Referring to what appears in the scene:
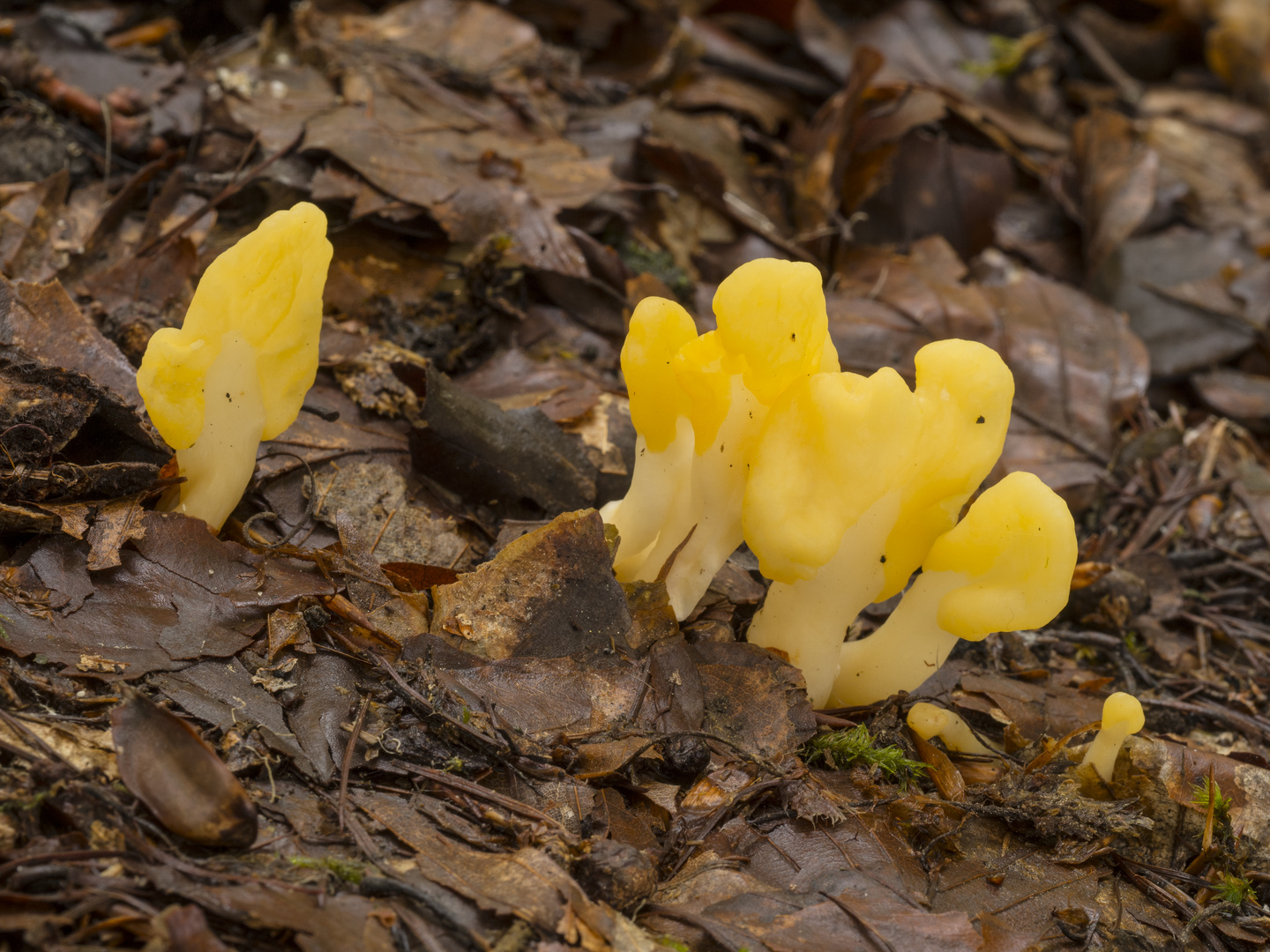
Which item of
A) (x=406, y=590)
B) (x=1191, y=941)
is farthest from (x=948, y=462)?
(x=406, y=590)

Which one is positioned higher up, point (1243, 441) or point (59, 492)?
point (59, 492)

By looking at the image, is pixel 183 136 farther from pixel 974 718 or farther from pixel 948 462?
pixel 974 718

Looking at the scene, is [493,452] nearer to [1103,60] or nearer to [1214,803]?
[1214,803]

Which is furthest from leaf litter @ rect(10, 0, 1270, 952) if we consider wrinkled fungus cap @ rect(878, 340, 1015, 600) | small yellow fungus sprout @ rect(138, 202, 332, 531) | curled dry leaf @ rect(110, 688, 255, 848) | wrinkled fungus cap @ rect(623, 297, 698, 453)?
wrinkled fungus cap @ rect(878, 340, 1015, 600)

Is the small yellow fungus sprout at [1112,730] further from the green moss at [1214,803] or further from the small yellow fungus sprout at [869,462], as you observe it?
the small yellow fungus sprout at [869,462]

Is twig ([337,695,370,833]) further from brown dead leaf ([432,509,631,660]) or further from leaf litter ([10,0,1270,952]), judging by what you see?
brown dead leaf ([432,509,631,660])

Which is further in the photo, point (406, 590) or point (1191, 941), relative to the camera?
point (406, 590)

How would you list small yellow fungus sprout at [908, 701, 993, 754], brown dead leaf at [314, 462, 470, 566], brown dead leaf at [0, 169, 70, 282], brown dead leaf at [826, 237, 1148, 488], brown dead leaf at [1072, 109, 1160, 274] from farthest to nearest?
brown dead leaf at [1072, 109, 1160, 274] < brown dead leaf at [826, 237, 1148, 488] < brown dead leaf at [0, 169, 70, 282] < brown dead leaf at [314, 462, 470, 566] < small yellow fungus sprout at [908, 701, 993, 754]
